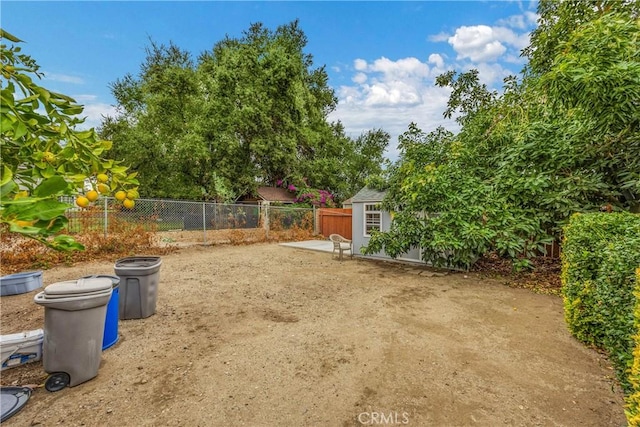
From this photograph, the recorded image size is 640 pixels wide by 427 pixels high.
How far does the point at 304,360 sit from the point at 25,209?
2.90 metres

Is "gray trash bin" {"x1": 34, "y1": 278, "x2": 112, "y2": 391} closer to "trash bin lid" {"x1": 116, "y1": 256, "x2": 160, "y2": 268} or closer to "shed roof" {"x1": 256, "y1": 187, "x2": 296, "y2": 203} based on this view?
"trash bin lid" {"x1": 116, "y1": 256, "x2": 160, "y2": 268}

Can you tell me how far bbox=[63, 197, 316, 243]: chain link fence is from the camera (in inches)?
305

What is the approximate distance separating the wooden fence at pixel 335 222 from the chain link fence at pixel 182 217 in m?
0.47

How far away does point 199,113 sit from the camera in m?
18.1

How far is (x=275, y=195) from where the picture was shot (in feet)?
65.2

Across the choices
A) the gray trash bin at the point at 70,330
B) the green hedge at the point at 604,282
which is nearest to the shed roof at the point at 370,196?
the green hedge at the point at 604,282

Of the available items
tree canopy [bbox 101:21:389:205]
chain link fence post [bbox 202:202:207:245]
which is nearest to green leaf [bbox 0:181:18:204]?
chain link fence post [bbox 202:202:207:245]

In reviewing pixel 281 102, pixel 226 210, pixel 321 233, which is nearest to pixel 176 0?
pixel 226 210

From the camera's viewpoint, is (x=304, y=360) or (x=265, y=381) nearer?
(x=265, y=381)

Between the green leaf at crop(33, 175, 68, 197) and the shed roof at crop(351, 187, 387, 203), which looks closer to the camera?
the green leaf at crop(33, 175, 68, 197)

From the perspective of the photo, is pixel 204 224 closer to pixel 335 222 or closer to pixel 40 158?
pixel 335 222

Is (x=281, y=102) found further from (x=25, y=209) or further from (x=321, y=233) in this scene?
(x=25, y=209)

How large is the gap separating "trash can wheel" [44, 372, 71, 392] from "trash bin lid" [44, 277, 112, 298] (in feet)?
2.33

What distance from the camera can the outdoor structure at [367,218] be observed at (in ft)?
29.2
